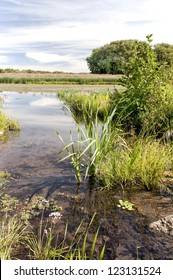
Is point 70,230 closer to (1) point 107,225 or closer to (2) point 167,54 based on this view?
(1) point 107,225

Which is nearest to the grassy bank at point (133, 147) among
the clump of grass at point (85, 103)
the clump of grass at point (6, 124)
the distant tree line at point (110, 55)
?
the clump of grass at point (6, 124)

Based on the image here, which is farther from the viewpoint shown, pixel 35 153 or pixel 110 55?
pixel 110 55

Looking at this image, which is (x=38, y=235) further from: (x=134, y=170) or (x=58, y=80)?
(x=58, y=80)

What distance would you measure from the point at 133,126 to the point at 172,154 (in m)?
2.82

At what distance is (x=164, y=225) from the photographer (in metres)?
3.81

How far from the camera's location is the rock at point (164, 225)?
376 centimetres

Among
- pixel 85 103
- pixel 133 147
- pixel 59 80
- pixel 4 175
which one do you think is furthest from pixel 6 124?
pixel 59 80

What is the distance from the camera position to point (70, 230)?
12.6 feet

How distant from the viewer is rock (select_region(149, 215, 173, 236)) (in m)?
3.76

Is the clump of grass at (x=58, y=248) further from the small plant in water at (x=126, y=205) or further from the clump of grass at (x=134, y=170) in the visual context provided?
the clump of grass at (x=134, y=170)

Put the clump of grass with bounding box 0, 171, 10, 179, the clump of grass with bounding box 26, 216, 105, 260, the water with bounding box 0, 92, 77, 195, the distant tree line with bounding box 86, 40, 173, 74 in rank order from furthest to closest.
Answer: the distant tree line with bounding box 86, 40, 173, 74, the water with bounding box 0, 92, 77, 195, the clump of grass with bounding box 0, 171, 10, 179, the clump of grass with bounding box 26, 216, 105, 260

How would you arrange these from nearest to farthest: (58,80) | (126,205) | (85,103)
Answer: (126,205), (85,103), (58,80)

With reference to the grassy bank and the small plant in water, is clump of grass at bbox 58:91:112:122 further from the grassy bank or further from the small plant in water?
the small plant in water

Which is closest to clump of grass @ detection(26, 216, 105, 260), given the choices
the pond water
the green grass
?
the pond water
